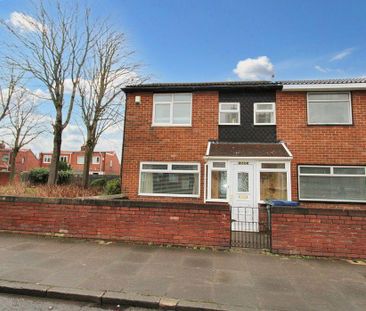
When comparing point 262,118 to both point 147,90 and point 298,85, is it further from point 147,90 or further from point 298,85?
point 147,90

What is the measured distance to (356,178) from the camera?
9.30 m

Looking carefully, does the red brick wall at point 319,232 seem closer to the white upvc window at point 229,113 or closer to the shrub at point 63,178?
the white upvc window at point 229,113

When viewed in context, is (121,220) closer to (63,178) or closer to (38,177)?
(63,178)

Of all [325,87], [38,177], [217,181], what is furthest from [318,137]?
[38,177]

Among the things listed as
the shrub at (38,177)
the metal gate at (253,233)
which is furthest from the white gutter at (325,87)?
the shrub at (38,177)

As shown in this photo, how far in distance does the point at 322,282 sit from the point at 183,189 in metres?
6.36

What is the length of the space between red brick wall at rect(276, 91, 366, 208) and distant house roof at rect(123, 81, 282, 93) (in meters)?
1.03

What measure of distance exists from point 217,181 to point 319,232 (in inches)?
171

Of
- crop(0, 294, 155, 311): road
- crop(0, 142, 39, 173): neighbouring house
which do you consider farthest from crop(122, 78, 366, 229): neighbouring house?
crop(0, 142, 39, 173): neighbouring house

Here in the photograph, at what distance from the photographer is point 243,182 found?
30.6 feet

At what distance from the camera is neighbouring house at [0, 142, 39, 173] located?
137 feet

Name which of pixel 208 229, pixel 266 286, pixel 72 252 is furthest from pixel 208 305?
pixel 72 252

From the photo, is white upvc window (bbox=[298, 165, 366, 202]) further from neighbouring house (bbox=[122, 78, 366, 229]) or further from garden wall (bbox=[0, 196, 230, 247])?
garden wall (bbox=[0, 196, 230, 247])

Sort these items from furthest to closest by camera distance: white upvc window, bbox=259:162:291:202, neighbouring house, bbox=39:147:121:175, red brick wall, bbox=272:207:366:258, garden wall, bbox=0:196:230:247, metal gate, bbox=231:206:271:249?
neighbouring house, bbox=39:147:121:175 < white upvc window, bbox=259:162:291:202 < metal gate, bbox=231:206:271:249 < garden wall, bbox=0:196:230:247 < red brick wall, bbox=272:207:366:258
